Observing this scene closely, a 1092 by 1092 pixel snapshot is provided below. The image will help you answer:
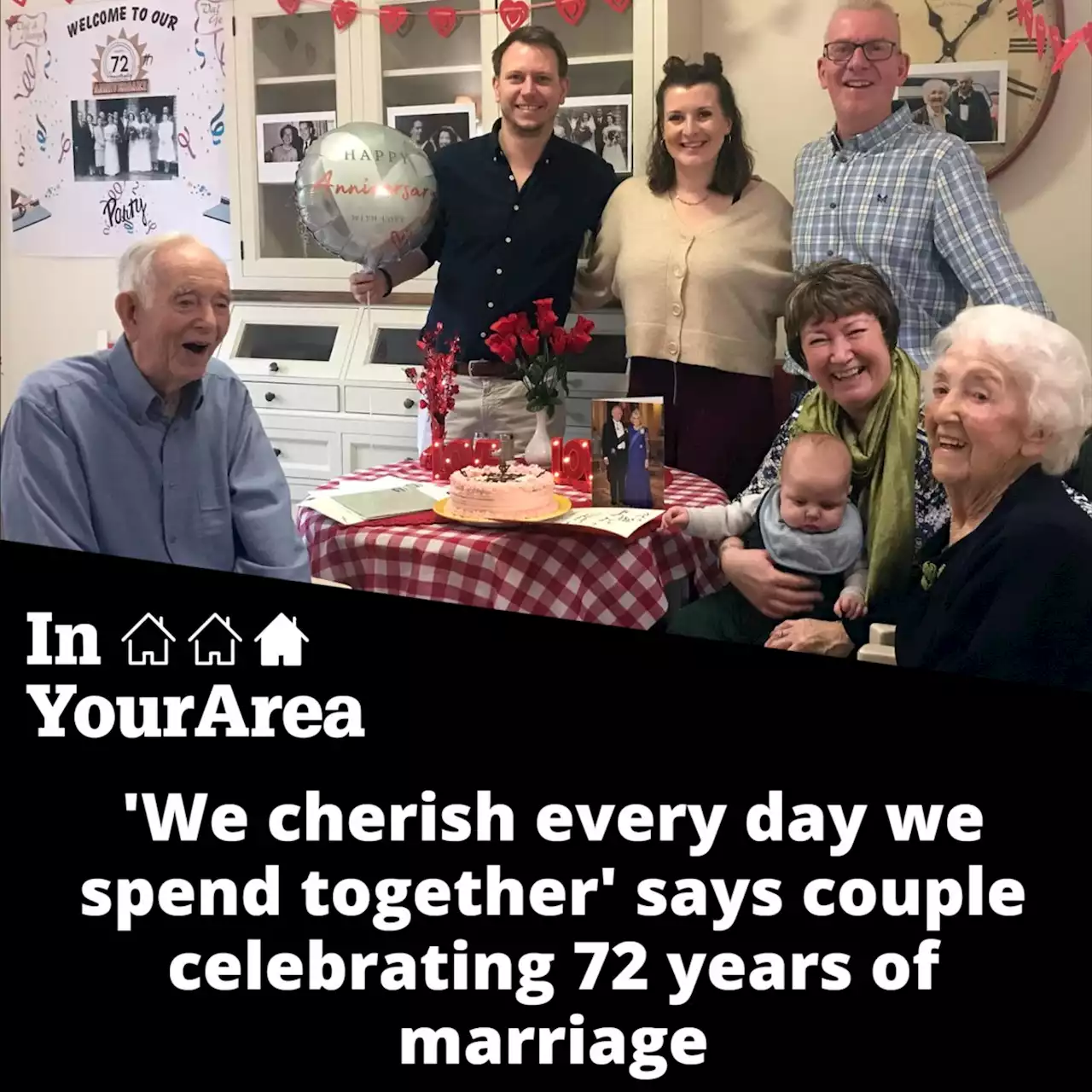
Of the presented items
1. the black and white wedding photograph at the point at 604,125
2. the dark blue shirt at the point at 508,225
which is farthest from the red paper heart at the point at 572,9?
the dark blue shirt at the point at 508,225

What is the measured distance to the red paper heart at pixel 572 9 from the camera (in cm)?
299

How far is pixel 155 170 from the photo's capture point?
4043 mm

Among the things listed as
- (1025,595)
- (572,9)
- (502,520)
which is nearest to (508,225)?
(572,9)

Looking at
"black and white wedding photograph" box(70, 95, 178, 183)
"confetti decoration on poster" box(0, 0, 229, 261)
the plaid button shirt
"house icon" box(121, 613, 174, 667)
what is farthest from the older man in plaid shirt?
"black and white wedding photograph" box(70, 95, 178, 183)

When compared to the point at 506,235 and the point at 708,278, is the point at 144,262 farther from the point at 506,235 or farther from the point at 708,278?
the point at 708,278

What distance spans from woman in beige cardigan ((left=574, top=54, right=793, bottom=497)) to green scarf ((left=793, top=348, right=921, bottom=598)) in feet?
1.84

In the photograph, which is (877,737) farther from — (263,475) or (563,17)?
(563,17)

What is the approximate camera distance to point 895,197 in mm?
2404

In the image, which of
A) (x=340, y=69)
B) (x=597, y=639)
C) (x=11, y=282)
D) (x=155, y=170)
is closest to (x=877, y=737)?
(x=597, y=639)

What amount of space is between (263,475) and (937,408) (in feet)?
3.28

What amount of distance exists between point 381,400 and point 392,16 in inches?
36.9

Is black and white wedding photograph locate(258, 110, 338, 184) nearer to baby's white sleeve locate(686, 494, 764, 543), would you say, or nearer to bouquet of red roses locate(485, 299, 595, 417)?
bouquet of red roses locate(485, 299, 595, 417)

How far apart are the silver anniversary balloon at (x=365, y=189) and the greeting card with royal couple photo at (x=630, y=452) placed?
2.46 feet

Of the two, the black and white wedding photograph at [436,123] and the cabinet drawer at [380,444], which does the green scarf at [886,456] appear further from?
the black and white wedding photograph at [436,123]
